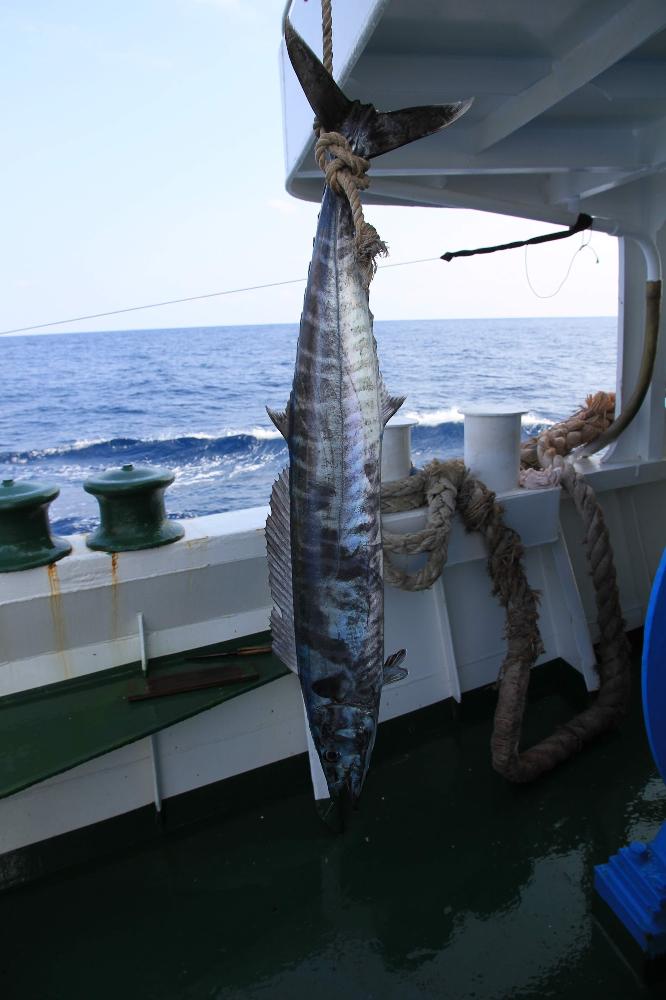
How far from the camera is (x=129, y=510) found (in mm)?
2854

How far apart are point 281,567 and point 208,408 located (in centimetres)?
1785

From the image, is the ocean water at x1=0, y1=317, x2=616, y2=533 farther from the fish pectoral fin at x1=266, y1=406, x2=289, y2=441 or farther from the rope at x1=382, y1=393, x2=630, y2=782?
the fish pectoral fin at x1=266, y1=406, x2=289, y2=441

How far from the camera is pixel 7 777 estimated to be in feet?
7.06

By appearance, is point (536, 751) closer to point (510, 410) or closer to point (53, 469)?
point (510, 410)

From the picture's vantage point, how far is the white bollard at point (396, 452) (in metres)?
3.43

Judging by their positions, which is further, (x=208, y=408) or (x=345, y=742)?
(x=208, y=408)

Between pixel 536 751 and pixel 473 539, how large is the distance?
1094 millimetres

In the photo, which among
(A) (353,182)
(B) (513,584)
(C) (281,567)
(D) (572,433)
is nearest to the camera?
(A) (353,182)

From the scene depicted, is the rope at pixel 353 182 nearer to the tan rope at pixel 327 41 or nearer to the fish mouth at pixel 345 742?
the tan rope at pixel 327 41

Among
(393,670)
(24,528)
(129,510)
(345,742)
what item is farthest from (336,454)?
(24,528)

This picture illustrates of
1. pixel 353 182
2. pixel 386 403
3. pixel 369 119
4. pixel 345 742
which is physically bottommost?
pixel 345 742

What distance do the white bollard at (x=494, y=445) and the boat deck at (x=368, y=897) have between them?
57.6 inches

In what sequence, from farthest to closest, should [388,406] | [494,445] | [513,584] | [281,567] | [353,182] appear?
[494,445], [513,584], [281,567], [388,406], [353,182]

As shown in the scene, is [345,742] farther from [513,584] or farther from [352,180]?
[513,584]
